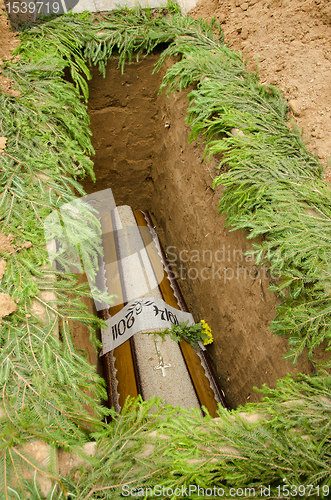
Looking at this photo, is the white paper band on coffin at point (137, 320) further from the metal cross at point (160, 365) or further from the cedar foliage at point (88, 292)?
the cedar foliage at point (88, 292)

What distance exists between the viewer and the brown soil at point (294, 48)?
239 centimetres

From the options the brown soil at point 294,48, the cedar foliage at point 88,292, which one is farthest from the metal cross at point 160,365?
the brown soil at point 294,48

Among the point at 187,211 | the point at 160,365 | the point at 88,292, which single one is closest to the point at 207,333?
the point at 160,365

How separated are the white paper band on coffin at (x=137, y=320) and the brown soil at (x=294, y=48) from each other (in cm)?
182

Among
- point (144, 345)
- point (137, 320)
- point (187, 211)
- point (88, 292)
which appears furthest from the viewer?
point (187, 211)

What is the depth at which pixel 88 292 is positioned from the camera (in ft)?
5.60

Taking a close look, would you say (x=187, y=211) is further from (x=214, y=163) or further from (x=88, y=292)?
(x=88, y=292)

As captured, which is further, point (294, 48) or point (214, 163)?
point (294, 48)

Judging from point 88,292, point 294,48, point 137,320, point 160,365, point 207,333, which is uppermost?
point 294,48

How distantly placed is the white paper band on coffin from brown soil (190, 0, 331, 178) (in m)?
1.82

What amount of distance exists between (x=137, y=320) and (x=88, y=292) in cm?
101

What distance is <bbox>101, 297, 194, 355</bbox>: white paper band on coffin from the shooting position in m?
2.60

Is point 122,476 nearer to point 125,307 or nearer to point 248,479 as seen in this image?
point 248,479

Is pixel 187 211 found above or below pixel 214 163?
below
